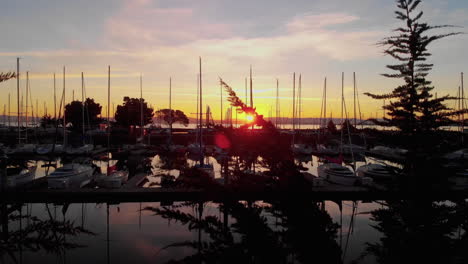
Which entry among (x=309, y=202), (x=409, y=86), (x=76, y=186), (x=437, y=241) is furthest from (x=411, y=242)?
(x=76, y=186)

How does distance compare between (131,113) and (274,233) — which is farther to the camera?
(131,113)

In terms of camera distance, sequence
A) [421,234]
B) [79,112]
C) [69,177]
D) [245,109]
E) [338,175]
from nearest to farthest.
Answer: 1. [245,109]
2. [421,234]
3. [69,177]
4. [338,175]
5. [79,112]

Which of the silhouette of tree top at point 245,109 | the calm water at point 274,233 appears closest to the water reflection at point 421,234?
the calm water at point 274,233

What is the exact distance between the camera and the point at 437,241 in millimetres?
3465

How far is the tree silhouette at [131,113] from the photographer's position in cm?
8362

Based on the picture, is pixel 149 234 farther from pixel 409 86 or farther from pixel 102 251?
pixel 409 86

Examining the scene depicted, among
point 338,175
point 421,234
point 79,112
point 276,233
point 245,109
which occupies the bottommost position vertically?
point 338,175

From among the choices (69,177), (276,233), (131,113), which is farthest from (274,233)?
(131,113)

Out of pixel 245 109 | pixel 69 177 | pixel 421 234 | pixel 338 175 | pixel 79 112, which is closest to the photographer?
pixel 245 109

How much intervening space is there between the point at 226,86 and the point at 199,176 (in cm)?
73

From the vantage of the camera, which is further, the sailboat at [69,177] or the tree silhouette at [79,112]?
the tree silhouette at [79,112]

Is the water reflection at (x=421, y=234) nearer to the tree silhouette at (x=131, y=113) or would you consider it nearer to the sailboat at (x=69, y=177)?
the sailboat at (x=69, y=177)

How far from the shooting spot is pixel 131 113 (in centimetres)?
8375

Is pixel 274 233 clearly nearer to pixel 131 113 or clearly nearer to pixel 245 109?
pixel 245 109
